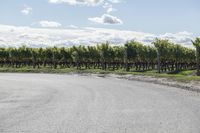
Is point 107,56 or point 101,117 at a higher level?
point 107,56

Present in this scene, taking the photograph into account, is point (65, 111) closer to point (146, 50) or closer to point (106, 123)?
point (106, 123)

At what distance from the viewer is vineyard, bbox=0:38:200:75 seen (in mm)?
85625

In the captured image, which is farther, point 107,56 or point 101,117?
point 107,56

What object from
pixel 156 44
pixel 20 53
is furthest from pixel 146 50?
pixel 20 53

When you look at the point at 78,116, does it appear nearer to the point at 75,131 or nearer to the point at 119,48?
the point at 75,131

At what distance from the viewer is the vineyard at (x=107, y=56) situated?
281 feet

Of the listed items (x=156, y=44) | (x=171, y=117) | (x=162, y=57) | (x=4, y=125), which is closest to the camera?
(x=4, y=125)

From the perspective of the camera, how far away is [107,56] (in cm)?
9444

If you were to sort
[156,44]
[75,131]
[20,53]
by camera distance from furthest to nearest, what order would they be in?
[20,53] → [156,44] → [75,131]

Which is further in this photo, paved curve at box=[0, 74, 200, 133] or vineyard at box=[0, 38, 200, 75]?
vineyard at box=[0, 38, 200, 75]

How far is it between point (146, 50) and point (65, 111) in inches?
3269

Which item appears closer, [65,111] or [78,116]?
[78,116]

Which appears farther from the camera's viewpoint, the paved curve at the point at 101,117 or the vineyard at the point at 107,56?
the vineyard at the point at 107,56

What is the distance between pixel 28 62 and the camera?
3794 inches
